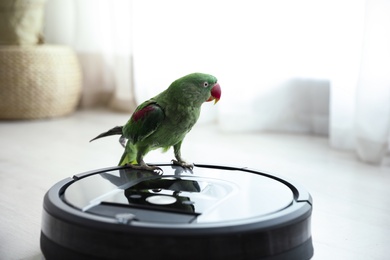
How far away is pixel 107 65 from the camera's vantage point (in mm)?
2338

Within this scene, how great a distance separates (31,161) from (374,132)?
3.00ft

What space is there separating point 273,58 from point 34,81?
3.03ft

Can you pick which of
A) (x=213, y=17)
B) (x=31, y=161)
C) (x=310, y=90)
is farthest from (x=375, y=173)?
(x=31, y=161)

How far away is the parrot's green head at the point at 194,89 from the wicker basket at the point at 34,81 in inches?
52.0

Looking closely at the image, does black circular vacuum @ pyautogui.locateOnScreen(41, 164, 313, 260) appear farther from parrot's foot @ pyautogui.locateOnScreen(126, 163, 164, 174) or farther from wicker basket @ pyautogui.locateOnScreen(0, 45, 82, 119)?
wicker basket @ pyautogui.locateOnScreen(0, 45, 82, 119)

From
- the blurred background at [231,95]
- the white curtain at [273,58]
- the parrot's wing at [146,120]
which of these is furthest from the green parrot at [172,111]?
the white curtain at [273,58]

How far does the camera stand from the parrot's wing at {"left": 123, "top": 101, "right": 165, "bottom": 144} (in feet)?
2.84

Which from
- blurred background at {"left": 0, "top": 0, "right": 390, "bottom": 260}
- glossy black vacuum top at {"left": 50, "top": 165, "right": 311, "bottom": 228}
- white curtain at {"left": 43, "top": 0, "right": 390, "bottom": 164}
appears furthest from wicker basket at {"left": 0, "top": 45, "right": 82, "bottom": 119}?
glossy black vacuum top at {"left": 50, "top": 165, "right": 311, "bottom": 228}

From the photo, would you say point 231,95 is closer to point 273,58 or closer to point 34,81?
point 273,58

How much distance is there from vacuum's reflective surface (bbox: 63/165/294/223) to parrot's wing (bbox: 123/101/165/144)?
66 mm

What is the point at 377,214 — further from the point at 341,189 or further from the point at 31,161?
the point at 31,161

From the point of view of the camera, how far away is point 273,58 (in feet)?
5.65

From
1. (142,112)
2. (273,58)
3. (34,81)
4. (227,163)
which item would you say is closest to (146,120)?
(142,112)

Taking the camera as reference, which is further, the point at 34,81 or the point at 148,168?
the point at 34,81
